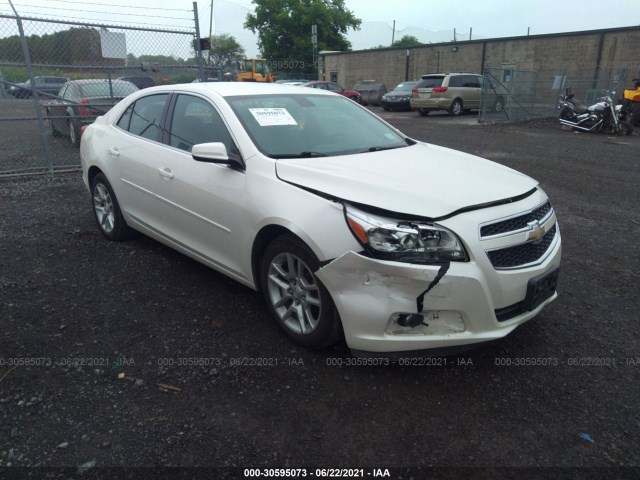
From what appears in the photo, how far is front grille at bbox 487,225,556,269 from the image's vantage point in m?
2.70

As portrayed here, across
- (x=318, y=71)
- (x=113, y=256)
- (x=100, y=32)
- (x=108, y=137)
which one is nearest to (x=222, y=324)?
(x=113, y=256)

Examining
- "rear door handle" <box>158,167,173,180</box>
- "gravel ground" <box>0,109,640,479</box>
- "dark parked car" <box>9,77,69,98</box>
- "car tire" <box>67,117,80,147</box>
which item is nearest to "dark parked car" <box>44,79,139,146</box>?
"car tire" <box>67,117,80,147</box>

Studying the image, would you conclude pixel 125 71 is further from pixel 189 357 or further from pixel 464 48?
pixel 464 48

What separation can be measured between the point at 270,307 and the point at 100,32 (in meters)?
7.33

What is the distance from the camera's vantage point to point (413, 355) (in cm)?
273

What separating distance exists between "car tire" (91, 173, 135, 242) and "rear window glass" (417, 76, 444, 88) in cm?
1846

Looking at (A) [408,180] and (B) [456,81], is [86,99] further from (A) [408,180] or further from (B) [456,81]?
(B) [456,81]

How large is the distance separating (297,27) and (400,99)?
32464mm

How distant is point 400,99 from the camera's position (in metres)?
23.7

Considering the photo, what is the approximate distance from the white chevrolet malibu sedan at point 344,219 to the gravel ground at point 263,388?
12.8 inches

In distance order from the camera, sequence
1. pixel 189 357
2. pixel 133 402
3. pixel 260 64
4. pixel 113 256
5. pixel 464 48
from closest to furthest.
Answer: pixel 133 402, pixel 189 357, pixel 113 256, pixel 464 48, pixel 260 64

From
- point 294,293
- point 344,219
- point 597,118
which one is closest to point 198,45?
point 294,293

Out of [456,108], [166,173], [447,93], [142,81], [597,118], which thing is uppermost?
[142,81]

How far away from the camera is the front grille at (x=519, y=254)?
2.70 meters
